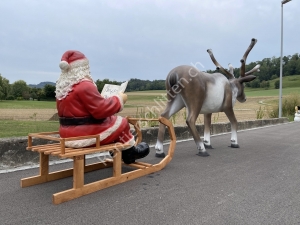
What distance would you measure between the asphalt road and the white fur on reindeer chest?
128cm

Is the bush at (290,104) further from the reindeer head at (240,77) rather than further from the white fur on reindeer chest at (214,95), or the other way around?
the white fur on reindeer chest at (214,95)

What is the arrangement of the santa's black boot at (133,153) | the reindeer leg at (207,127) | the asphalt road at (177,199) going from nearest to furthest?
the asphalt road at (177,199), the santa's black boot at (133,153), the reindeer leg at (207,127)

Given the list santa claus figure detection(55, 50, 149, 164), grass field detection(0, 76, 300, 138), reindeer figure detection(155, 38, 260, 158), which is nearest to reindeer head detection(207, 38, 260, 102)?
reindeer figure detection(155, 38, 260, 158)

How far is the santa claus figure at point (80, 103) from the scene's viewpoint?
9.70 feet

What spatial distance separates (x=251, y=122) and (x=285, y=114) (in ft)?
29.3

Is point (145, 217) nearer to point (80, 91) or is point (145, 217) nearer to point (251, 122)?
point (80, 91)

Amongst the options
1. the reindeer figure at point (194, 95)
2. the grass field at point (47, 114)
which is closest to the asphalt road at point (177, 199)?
the reindeer figure at point (194, 95)

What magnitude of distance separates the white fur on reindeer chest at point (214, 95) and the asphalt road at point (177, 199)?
4.19 feet

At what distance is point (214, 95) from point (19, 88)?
4507 cm

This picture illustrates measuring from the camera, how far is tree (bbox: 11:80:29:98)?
4066 centimetres

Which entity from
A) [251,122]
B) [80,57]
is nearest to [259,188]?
[80,57]

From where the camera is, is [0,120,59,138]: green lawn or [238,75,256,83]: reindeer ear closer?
[0,120,59,138]: green lawn

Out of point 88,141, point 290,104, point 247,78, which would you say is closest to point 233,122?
point 247,78

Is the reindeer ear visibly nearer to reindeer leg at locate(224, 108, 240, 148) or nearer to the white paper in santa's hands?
reindeer leg at locate(224, 108, 240, 148)
